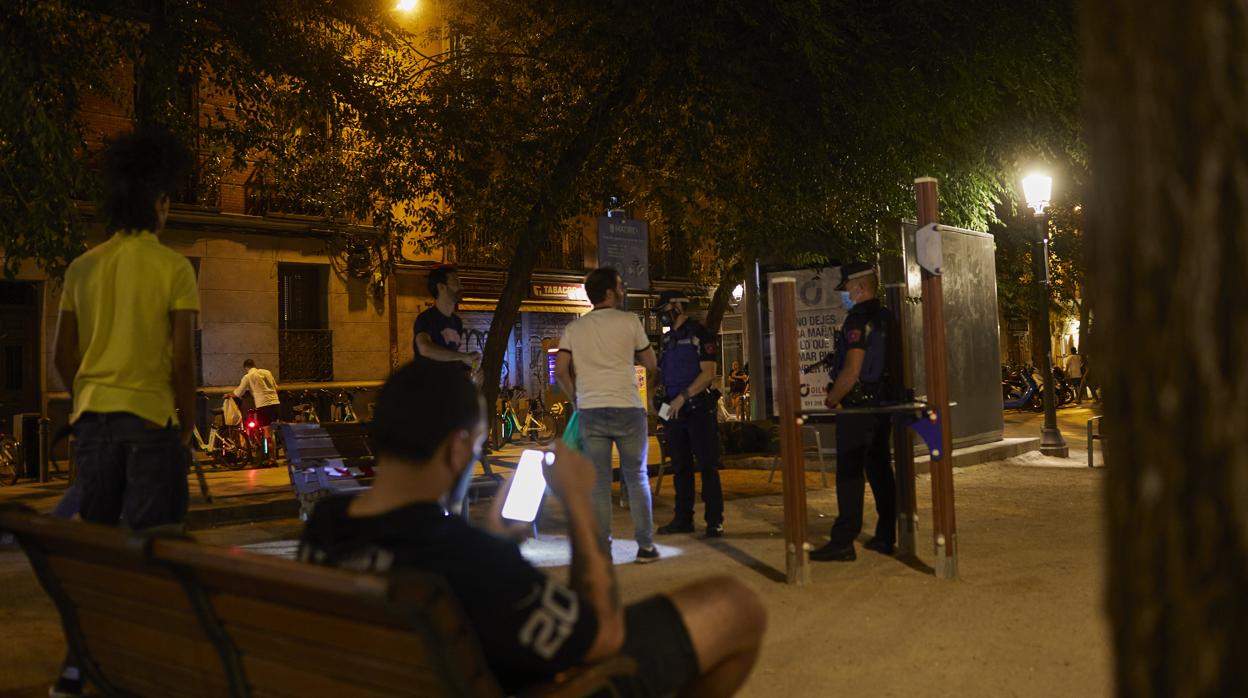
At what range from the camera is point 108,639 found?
8.95ft

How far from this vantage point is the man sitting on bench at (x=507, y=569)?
83.3 inches

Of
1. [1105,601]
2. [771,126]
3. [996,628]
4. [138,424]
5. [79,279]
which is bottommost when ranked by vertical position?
[996,628]

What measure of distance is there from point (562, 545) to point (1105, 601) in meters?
6.90

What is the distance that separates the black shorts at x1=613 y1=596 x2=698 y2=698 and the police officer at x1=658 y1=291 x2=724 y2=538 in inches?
217

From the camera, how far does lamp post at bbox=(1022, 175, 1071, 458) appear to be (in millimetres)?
14719

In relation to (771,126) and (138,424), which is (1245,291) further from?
(771,126)

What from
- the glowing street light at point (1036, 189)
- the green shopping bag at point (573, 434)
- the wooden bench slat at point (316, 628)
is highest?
the glowing street light at point (1036, 189)

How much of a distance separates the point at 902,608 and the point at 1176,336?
4508 millimetres

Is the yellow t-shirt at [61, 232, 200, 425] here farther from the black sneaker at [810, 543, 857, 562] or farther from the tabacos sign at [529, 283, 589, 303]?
the tabacos sign at [529, 283, 589, 303]

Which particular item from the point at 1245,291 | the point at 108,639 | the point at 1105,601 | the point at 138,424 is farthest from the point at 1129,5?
the point at 138,424

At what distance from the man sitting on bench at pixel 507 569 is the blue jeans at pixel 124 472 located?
1.31 metres

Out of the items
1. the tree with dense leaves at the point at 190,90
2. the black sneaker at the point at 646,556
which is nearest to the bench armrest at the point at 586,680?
the black sneaker at the point at 646,556

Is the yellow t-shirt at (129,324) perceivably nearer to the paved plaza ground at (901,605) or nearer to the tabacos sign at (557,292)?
the paved plaza ground at (901,605)

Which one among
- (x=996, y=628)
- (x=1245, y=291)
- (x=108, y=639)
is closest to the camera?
(x=1245, y=291)
